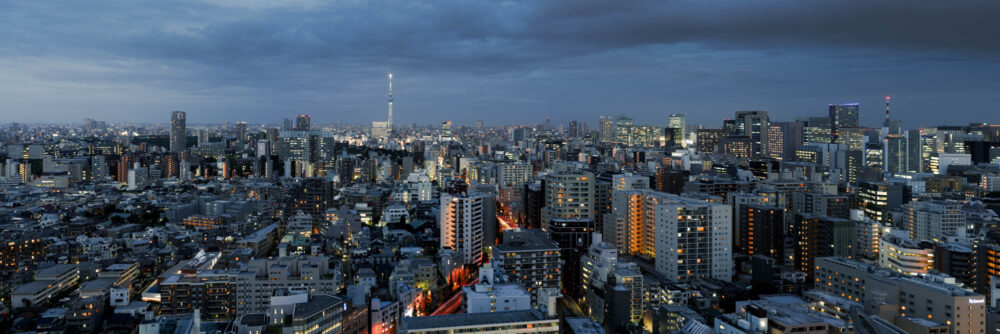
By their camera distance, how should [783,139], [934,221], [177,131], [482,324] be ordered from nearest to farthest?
[482,324] → [934,221] → [783,139] → [177,131]

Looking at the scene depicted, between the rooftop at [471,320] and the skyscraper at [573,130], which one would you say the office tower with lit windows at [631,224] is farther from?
the skyscraper at [573,130]

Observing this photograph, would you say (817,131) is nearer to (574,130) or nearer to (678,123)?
(678,123)

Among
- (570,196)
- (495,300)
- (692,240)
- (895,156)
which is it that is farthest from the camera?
(895,156)

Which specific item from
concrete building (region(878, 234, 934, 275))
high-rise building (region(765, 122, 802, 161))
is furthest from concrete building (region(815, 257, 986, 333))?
high-rise building (region(765, 122, 802, 161))

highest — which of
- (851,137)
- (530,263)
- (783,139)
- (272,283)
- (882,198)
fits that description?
(851,137)

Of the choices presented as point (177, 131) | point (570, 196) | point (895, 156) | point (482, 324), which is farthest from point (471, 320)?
point (177, 131)

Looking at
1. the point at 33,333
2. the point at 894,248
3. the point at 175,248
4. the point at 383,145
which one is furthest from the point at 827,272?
the point at 383,145

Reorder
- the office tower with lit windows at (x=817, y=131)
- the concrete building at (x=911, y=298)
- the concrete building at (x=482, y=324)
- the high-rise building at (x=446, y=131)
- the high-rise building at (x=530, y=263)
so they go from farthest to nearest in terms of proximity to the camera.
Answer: the high-rise building at (x=446, y=131) → the office tower with lit windows at (x=817, y=131) → the high-rise building at (x=530, y=263) → the concrete building at (x=911, y=298) → the concrete building at (x=482, y=324)

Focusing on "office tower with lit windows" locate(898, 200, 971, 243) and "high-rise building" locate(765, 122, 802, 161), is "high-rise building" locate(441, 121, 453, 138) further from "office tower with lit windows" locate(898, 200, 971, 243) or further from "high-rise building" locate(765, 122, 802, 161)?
"office tower with lit windows" locate(898, 200, 971, 243)

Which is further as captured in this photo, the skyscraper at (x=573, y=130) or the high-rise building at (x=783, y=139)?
the skyscraper at (x=573, y=130)

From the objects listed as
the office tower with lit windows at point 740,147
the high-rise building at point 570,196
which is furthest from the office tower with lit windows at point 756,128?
the high-rise building at point 570,196

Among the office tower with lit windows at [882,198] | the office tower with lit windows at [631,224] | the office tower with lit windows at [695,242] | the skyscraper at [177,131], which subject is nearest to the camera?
the office tower with lit windows at [695,242]
